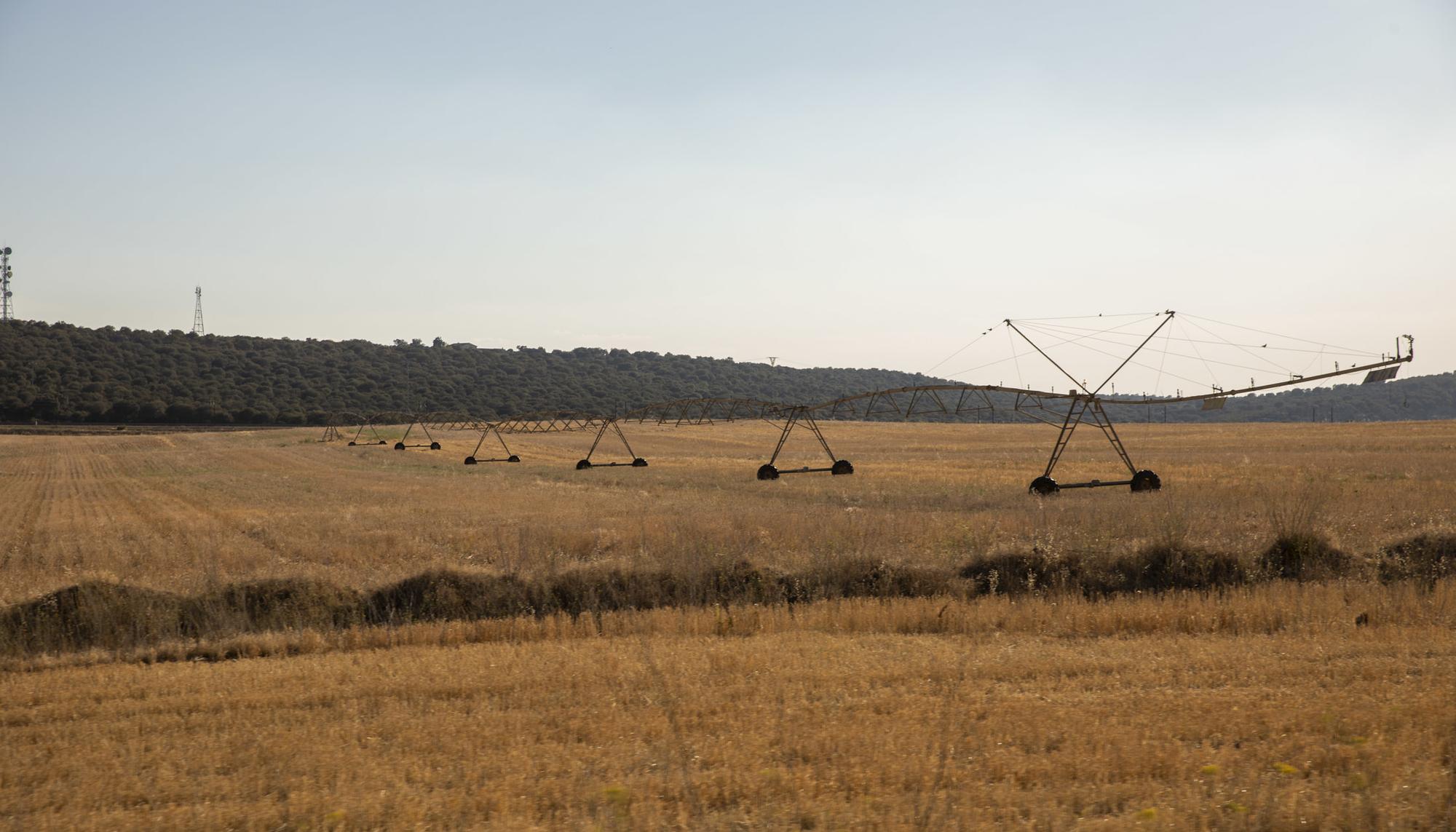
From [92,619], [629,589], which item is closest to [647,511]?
[629,589]

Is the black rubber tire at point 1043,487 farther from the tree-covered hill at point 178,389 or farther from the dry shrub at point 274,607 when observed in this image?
the tree-covered hill at point 178,389

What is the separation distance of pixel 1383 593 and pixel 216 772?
17335 mm

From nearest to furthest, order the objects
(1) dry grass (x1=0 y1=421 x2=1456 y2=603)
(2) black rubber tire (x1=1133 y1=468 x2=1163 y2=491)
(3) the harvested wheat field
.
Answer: (3) the harvested wheat field
(1) dry grass (x1=0 y1=421 x2=1456 y2=603)
(2) black rubber tire (x1=1133 y1=468 x2=1163 y2=491)

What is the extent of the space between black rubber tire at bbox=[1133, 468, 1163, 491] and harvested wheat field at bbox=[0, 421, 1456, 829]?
908 cm

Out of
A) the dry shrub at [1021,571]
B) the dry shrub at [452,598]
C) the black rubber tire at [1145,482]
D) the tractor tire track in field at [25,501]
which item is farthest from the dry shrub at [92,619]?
the black rubber tire at [1145,482]

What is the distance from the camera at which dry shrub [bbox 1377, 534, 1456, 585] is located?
65.2 ft

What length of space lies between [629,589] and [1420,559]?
15882 millimetres

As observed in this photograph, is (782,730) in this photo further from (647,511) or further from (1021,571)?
(647,511)

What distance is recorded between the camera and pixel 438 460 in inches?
3004

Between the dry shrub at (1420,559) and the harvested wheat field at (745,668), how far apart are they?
0.09m

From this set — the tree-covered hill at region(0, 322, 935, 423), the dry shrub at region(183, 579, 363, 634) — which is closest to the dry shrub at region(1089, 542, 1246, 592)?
the dry shrub at region(183, 579, 363, 634)

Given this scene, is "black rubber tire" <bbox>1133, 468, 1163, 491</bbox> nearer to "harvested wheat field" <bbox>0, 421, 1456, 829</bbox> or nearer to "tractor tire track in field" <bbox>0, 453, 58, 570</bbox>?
"harvested wheat field" <bbox>0, 421, 1456, 829</bbox>

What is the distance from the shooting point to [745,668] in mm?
13078

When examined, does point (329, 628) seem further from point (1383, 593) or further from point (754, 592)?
point (1383, 593)
